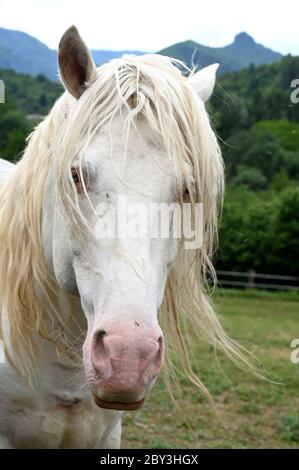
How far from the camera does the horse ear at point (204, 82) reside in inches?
90.2

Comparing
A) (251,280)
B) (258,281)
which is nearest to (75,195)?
(251,280)

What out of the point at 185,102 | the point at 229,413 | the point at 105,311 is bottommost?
the point at 229,413

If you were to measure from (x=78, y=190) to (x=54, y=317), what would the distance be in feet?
2.10

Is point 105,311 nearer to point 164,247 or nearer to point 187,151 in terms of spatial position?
point 164,247

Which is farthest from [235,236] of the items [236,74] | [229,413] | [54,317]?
[236,74]

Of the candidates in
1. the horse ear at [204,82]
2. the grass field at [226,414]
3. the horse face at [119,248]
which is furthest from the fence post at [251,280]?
the horse face at [119,248]

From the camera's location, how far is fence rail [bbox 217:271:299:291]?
72.6 ft

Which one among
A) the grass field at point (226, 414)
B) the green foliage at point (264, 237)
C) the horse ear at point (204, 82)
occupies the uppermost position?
the horse ear at point (204, 82)

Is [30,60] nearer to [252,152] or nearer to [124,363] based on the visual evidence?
[252,152]

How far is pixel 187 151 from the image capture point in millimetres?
2053

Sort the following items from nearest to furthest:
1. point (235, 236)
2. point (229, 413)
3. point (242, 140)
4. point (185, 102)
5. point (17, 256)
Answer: point (185, 102)
point (17, 256)
point (229, 413)
point (235, 236)
point (242, 140)

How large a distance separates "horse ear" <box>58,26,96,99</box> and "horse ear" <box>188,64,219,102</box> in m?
0.38

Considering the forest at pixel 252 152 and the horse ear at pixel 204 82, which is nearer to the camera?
the horse ear at pixel 204 82

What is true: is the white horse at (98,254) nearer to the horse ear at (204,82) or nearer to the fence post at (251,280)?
the horse ear at (204,82)
